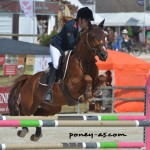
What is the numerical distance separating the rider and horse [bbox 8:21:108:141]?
0.37 feet

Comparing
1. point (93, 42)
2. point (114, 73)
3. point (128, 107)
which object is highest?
point (93, 42)

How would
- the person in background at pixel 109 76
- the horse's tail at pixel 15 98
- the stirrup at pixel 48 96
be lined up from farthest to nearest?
the person in background at pixel 109 76, the horse's tail at pixel 15 98, the stirrup at pixel 48 96

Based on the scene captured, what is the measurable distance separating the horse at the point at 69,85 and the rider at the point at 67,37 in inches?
4.5

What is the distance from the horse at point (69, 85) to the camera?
845 centimetres

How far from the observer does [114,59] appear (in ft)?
56.0

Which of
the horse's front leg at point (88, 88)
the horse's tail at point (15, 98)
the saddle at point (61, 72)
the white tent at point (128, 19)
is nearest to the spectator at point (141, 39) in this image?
the white tent at point (128, 19)

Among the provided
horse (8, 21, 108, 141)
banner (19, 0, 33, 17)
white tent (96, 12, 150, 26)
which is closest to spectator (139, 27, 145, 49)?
white tent (96, 12, 150, 26)

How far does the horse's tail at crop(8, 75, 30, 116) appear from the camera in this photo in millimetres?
9828

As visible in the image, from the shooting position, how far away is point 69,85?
29.0ft

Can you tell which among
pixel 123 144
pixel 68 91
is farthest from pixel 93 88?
pixel 123 144

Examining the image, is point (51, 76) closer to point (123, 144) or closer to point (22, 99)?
point (22, 99)

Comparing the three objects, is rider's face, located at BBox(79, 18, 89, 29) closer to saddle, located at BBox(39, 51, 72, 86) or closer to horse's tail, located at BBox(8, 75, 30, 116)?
saddle, located at BBox(39, 51, 72, 86)

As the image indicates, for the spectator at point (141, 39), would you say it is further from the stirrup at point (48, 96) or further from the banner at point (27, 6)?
the stirrup at point (48, 96)

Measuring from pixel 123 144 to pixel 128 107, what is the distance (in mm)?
10132
